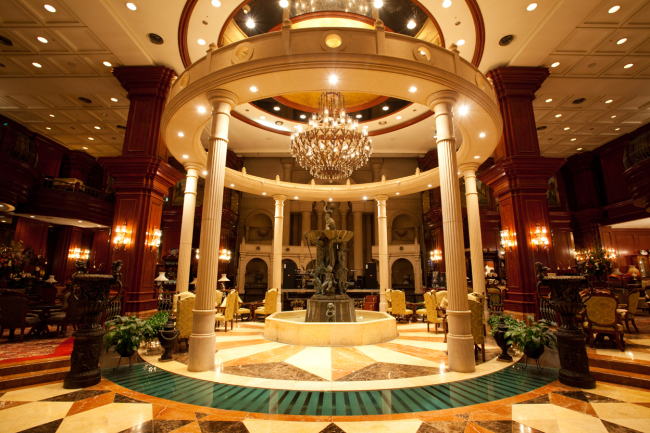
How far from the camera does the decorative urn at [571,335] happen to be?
11.1ft

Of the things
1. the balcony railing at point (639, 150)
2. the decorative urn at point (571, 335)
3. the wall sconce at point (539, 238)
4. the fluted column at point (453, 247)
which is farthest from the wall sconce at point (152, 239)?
the balcony railing at point (639, 150)

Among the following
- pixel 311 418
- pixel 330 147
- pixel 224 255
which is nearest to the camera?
pixel 311 418

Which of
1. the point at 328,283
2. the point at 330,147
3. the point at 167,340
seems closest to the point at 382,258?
the point at 328,283

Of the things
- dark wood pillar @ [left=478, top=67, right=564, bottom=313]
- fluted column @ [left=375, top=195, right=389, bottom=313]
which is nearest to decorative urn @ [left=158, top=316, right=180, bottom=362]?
fluted column @ [left=375, top=195, right=389, bottom=313]

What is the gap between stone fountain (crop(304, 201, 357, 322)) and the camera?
6.69 m

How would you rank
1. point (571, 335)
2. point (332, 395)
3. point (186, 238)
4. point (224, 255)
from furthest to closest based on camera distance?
point (224, 255), point (186, 238), point (571, 335), point (332, 395)

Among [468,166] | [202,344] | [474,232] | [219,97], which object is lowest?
[202,344]

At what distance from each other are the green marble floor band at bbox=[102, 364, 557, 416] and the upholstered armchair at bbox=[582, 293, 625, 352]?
1.80m

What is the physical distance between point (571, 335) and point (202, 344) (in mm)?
4433

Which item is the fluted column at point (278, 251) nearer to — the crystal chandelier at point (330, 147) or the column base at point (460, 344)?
the crystal chandelier at point (330, 147)

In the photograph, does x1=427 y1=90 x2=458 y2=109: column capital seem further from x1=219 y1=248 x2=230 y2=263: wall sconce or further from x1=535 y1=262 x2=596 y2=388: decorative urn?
x1=219 y1=248 x2=230 y2=263: wall sconce

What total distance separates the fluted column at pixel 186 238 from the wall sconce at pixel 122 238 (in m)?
1.14

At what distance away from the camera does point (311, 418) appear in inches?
104

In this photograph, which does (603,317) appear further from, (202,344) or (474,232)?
(202,344)
